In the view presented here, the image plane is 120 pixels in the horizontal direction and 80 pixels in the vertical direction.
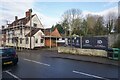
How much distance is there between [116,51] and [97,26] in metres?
56.4

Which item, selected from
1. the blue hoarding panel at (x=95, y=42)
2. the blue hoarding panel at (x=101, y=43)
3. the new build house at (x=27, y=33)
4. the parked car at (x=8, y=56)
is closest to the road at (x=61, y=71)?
the parked car at (x=8, y=56)

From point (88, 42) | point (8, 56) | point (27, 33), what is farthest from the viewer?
point (27, 33)

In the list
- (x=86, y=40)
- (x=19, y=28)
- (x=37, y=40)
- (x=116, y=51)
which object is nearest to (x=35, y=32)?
(x=37, y=40)

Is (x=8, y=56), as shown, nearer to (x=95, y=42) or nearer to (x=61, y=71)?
(x=61, y=71)

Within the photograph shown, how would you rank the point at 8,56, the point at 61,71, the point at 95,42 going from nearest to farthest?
1. the point at 61,71
2. the point at 8,56
3. the point at 95,42

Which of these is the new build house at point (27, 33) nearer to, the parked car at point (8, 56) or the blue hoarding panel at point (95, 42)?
the blue hoarding panel at point (95, 42)

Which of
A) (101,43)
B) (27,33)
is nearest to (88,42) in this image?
(101,43)

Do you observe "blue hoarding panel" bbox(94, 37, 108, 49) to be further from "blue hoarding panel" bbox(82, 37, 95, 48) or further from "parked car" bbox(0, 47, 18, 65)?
"parked car" bbox(0, 47, 18, 65)

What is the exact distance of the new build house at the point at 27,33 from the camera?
4710 centimetres

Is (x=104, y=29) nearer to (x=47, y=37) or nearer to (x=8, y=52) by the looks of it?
(x=47, y=37)

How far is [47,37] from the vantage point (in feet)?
162

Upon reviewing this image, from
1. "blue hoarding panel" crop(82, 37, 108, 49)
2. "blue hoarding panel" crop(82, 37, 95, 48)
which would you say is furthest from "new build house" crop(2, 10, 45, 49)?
"blue hoarding panel" crop(82, 37, 108, 49)

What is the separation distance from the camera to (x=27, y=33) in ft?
167

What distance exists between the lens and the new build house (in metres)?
47.1
